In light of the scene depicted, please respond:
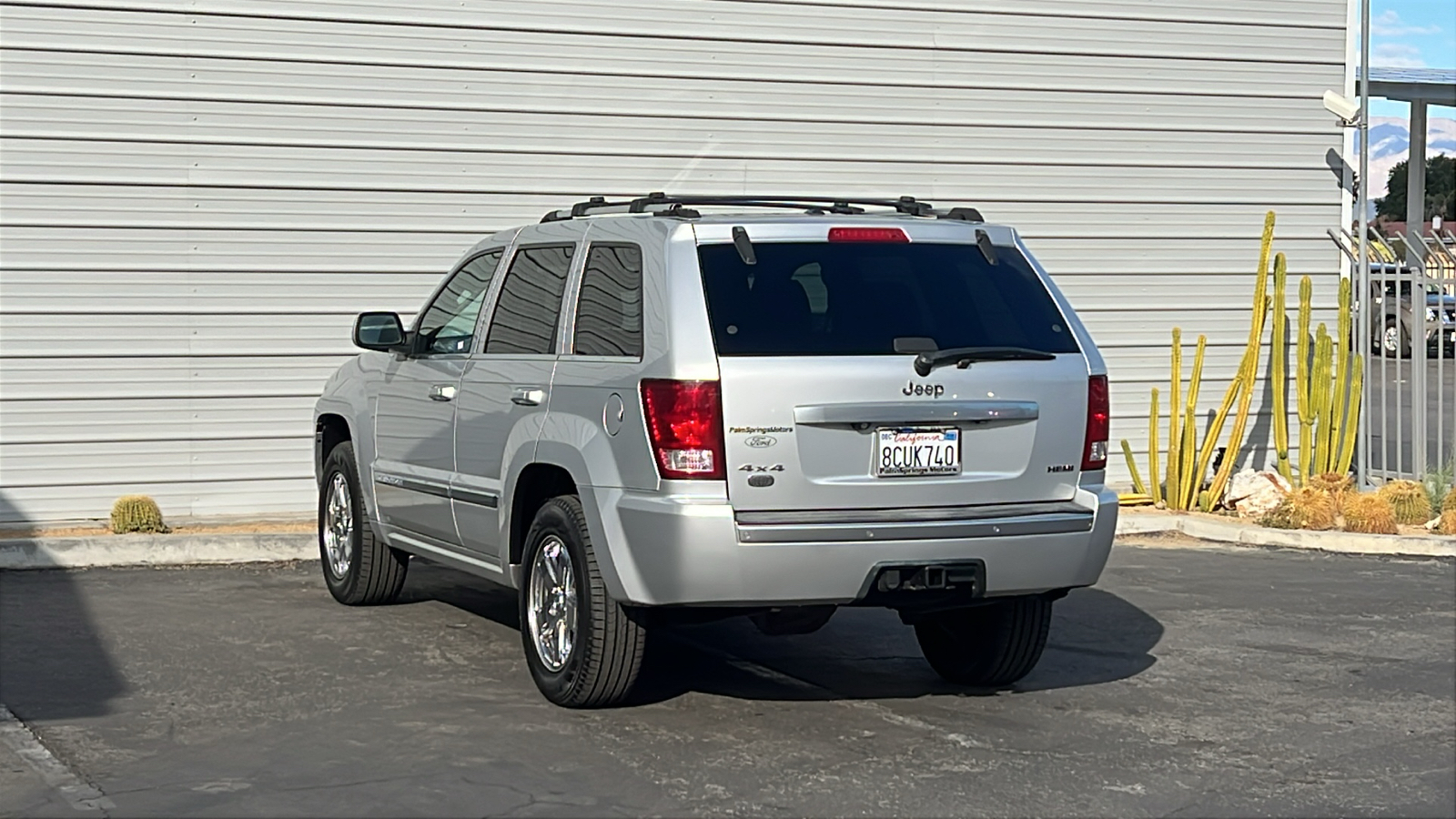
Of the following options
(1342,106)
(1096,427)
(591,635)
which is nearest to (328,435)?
(591,635)

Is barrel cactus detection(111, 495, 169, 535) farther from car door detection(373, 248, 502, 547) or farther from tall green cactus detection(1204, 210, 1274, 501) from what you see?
tall green cactus detection(1204, 210, 1274, 501)

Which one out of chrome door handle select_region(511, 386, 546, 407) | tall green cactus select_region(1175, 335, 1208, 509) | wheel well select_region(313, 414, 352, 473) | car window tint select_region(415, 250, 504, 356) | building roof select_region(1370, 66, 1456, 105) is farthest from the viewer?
building roof select_region(1370, 66, 1456, 105)

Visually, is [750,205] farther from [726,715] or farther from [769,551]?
[726,715]

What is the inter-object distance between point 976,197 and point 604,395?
7.44 metres

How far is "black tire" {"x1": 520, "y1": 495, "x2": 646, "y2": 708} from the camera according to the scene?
6895mm

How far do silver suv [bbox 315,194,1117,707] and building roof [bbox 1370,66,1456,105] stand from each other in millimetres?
29513

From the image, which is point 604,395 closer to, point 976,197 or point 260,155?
point 260,155

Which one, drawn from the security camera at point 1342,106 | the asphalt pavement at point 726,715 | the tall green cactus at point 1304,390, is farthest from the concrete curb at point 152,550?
the security camera at point 1342,106

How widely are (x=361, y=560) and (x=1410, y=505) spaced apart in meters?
7.08

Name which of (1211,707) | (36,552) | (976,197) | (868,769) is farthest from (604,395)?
(976,197)

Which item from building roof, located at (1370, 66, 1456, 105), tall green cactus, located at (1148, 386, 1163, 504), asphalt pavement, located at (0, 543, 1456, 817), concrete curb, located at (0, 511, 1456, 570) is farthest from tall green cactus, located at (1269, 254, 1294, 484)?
building roof, located at (1370, 66, 1456, 105)

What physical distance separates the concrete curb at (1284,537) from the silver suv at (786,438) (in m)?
4.91

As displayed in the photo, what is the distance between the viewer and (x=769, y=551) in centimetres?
655

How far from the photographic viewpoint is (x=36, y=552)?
1076cm
